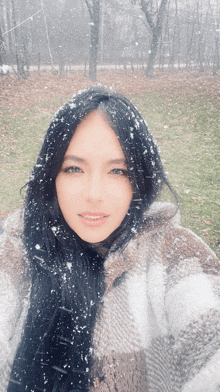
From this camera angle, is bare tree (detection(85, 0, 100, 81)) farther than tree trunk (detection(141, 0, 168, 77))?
No

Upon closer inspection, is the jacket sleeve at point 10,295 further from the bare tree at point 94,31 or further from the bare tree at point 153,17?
the bare tree at point 153,17

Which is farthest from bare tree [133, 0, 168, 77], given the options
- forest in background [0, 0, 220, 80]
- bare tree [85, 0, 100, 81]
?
bare tree [85, 0, 100, 81]

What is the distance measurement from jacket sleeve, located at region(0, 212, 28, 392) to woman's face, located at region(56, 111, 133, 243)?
0.35 metres

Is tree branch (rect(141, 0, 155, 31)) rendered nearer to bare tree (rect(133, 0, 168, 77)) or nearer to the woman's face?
bare tree (rect(133, 0, 168, 77))

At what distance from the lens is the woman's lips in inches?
35.0

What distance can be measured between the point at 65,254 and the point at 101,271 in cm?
17

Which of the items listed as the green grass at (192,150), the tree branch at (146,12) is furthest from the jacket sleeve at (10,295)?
the tree branch at (146,12)

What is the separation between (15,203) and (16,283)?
1.97m

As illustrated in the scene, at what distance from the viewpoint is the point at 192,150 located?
4500 mm

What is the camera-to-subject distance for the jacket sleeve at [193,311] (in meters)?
0.71

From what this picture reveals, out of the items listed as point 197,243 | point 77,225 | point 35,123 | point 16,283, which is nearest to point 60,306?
point 16,283

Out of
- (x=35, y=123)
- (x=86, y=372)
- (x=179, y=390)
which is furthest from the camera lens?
(x=35, y=123)

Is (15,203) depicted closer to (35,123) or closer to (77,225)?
(35,123)

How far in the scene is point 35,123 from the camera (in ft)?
13.7
